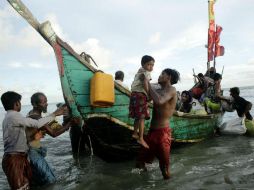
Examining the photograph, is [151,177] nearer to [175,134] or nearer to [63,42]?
[175,134]

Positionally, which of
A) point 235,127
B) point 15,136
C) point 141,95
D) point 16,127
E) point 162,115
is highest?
point 141,95

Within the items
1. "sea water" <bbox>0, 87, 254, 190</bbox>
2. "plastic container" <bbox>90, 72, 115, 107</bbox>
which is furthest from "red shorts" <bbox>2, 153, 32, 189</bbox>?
"plastic container" <bbox>90, 72, 115, 107</bbox>

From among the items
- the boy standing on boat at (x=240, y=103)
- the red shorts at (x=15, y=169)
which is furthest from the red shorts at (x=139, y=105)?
the boy standing on boat at (x=240, y=103)

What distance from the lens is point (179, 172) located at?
5945 mm

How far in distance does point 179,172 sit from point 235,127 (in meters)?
4.78

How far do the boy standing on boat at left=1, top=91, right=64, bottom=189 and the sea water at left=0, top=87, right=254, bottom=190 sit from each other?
0.86 m

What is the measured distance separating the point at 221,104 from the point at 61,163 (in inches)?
209

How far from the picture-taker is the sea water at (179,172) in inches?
203

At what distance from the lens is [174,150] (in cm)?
804

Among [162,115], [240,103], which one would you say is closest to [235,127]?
[240,103]

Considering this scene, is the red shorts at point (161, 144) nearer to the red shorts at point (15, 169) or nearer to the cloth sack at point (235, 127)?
the red shorts at point (15, 169)

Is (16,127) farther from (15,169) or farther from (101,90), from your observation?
(101,90)

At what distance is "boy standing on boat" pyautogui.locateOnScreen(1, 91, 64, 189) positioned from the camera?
14.5ft

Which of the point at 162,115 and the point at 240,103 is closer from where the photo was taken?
the point at 162,115
